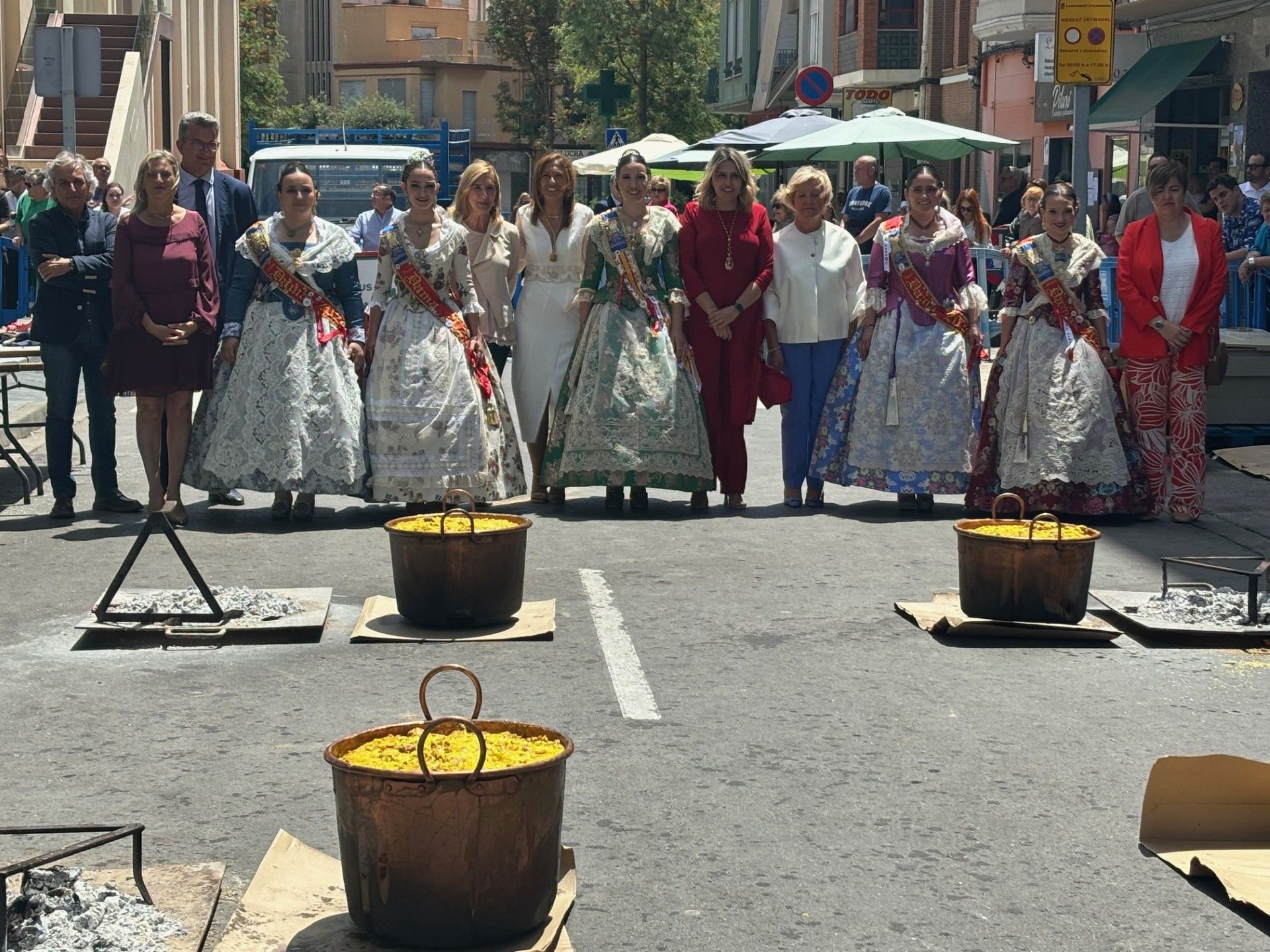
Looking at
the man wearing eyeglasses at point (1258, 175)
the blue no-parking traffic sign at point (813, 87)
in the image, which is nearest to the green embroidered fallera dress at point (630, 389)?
the man wearing eyeglasses at point (1258, 175)

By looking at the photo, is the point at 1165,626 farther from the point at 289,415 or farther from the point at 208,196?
the point at 208,196

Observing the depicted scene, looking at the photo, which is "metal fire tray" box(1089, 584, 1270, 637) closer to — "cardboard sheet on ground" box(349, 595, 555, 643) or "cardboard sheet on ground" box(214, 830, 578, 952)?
"cardboard sheet on ground" box(349, 595, 555, 643)

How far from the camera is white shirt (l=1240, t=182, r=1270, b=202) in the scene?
1683cm

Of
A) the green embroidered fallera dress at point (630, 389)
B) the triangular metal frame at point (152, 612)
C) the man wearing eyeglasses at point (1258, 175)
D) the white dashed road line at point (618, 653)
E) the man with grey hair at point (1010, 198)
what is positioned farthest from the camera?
the man with grey hair at point (1010, 198)

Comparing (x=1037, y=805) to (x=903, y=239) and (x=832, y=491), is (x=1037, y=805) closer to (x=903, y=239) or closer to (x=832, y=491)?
(x=903, y=239)

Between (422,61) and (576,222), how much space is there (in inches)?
3382

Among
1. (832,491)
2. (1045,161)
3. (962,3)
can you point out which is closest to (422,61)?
(962,3)

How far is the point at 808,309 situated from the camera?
11109 millimetres

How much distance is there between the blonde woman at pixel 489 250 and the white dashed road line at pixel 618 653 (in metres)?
2.60

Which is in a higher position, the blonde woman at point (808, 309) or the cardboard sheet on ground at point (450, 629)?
the blonde woman at point (808, 309)

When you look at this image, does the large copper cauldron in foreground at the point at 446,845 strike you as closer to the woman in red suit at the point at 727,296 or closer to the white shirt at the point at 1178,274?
the woman in red suit at the point at 727,296

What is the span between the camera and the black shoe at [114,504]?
10.7 m

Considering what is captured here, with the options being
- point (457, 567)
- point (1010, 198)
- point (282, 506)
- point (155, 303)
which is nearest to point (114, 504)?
point (282, 506)

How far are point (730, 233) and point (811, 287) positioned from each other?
562 mm
